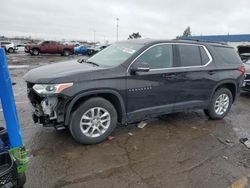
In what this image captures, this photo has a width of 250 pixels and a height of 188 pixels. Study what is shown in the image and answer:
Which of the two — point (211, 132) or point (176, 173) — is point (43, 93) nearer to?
point (176, 173)

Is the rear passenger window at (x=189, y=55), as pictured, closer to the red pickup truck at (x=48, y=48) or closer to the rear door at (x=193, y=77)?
the rear door at (x=193, y=77)

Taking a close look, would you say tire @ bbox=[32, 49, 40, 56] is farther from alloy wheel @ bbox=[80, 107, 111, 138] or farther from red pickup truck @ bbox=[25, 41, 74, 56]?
alloy wheel @ bbox=[80, 107, 111, 138]

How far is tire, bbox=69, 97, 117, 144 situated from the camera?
369cm

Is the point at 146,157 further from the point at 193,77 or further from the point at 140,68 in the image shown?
the point at 193,77

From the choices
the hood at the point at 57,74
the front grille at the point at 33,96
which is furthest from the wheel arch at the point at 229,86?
the front grille at the point at 33,96

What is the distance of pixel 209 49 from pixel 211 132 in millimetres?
1844

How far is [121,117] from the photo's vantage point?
4.12 m

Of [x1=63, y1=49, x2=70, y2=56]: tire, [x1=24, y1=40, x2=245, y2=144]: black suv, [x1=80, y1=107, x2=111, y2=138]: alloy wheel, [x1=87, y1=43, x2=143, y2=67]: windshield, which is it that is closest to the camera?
[x1=24, y1=40, x2=245, y2=144]: black suv

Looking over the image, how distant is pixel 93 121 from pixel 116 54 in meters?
1.47

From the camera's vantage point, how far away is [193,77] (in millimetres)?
4777

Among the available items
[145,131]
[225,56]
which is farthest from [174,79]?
[225,56]

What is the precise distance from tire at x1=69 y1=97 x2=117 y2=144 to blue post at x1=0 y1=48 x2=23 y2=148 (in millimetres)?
1334

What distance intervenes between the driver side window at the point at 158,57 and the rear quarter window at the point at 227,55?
1485 mm

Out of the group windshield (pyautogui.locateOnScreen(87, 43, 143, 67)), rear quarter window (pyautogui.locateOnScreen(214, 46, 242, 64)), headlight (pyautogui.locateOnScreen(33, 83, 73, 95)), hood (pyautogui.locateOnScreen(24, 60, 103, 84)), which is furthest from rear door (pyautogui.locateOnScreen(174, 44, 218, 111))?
headlight (pyautogui.locateOnScreen(33, 83, 73, 95))
